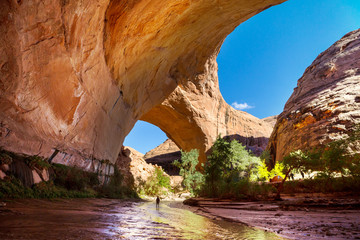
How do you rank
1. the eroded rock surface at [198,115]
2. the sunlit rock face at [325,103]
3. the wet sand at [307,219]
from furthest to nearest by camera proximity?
1. the eroded rock surface at [198,115]
2. the sunlit rock face at [325,103]
3. the wet sand at [307,219]

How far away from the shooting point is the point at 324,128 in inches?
818

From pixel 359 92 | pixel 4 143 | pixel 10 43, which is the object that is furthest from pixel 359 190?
pixel 359 92

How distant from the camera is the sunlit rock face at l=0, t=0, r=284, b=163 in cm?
578

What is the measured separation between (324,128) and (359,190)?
13172 millimetres

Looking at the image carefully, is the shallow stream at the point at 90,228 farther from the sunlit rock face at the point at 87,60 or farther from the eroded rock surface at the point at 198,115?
the eroded rock surface at the point at 198,115

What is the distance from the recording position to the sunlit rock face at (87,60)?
5.78 meters

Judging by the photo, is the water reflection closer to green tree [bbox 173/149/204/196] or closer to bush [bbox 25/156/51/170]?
bush [bbox 25/156/51/170]

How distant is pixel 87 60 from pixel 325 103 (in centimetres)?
2383

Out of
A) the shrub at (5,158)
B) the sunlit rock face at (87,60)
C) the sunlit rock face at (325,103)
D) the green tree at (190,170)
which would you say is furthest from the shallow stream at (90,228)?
the green tree at (190,170)

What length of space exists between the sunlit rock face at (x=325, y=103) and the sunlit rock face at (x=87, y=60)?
13713 mm

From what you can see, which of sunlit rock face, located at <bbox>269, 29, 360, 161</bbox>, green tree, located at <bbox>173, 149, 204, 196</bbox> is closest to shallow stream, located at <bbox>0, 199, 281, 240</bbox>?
sunlit rock face, located at <bbox>269, 29, 360, 161</bbox>

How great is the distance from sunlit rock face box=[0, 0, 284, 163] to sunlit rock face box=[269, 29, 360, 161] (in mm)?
13713

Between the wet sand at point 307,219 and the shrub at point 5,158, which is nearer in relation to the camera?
the wet sand at point 307,219

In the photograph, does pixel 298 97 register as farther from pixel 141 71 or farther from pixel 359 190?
pixel 141 71
